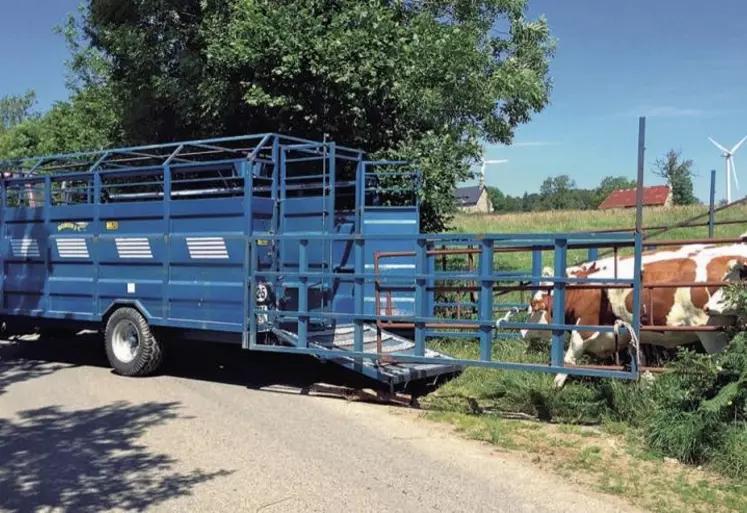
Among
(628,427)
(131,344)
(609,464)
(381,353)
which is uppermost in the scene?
(381,353)

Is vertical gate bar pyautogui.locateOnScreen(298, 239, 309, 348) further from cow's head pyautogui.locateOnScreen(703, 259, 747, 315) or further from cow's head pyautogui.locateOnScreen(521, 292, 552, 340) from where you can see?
cow's head pyautogui.locateOnScreen(703, 259, 747, 315)

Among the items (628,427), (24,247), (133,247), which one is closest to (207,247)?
(133,247)

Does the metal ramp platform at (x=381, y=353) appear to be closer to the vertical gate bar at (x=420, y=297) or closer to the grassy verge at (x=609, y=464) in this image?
the vertical gate bar at (x=420, y=297)

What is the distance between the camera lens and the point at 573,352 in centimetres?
740

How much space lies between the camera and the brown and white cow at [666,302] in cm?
665

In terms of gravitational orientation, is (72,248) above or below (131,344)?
above

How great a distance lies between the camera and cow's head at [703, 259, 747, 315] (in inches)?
242

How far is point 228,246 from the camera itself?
840 cm

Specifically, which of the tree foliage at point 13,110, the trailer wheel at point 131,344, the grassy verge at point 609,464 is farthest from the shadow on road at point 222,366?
the tree foliage at point 13,110

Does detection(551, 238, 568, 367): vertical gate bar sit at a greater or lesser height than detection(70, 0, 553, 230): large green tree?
lesser

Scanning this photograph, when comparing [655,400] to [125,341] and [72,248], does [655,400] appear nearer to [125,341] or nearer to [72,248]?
[125,341]

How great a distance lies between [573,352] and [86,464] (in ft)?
15.7

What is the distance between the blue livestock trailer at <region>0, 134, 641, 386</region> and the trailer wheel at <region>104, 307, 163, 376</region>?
2 centimetres

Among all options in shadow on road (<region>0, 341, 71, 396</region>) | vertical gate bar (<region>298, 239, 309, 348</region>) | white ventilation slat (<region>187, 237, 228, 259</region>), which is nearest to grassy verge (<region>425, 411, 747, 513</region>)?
vertical gate bar (<region>298, 239, 309, 348</region>)
